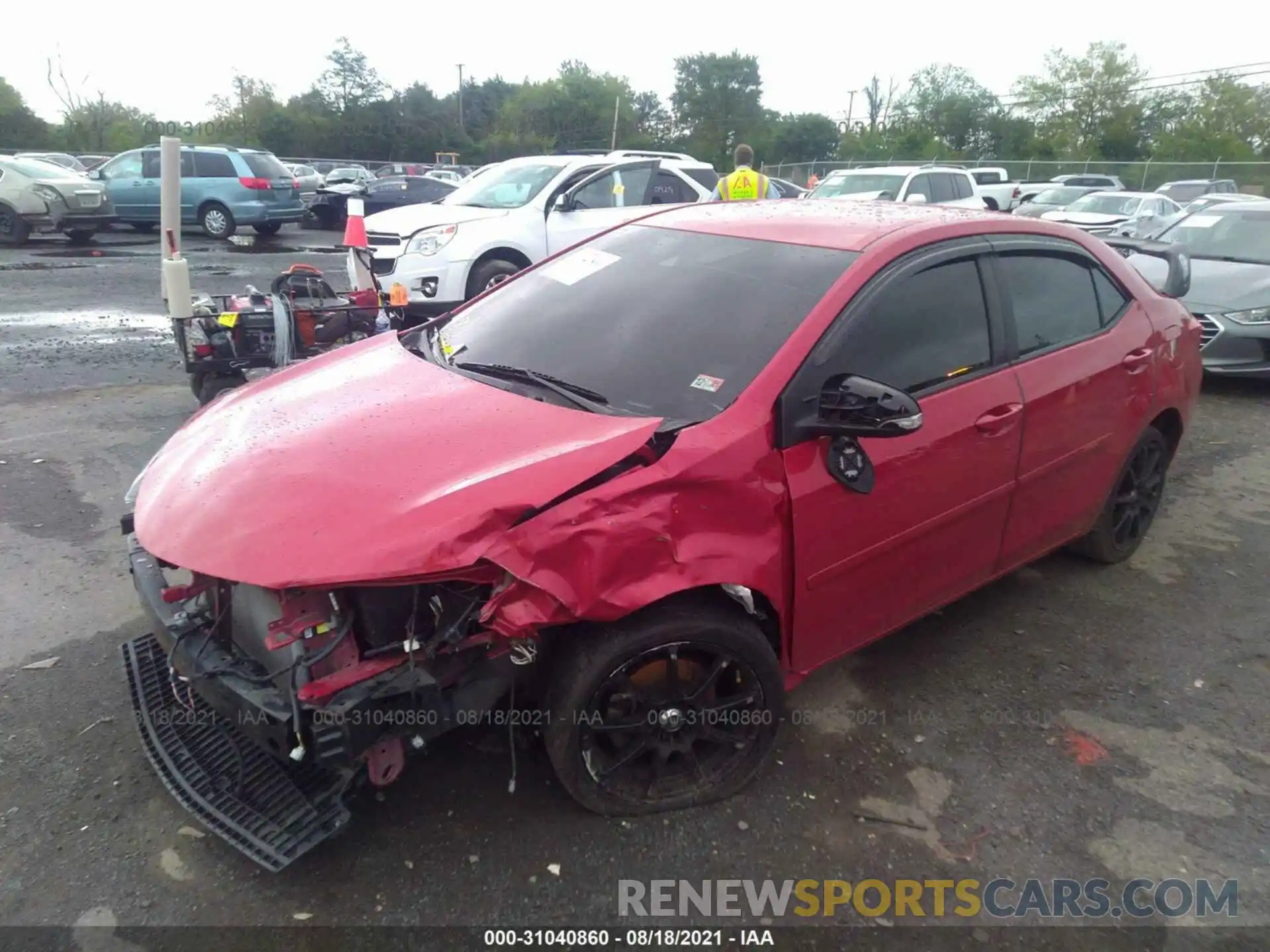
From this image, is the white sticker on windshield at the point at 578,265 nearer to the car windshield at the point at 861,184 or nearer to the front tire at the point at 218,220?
the car windshield at the point at 861,184

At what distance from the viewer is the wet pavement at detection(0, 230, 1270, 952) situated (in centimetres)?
238

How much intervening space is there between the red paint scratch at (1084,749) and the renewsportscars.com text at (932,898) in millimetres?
518

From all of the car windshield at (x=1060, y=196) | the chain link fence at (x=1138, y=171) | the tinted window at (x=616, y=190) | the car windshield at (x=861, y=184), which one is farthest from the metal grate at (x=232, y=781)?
the chain link fence at (x=1138, y=171)

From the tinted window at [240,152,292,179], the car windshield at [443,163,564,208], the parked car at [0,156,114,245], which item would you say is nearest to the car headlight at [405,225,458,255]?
the car windshield at [443,163,564,208]

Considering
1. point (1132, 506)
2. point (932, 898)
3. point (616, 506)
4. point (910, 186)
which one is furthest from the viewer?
point (910, 186)

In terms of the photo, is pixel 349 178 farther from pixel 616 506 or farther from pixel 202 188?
pixel 616 506

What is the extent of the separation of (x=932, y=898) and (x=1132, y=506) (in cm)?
259

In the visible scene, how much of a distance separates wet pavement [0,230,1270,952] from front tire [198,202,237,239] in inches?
586

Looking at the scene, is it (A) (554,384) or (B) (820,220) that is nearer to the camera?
(A) (554,384)

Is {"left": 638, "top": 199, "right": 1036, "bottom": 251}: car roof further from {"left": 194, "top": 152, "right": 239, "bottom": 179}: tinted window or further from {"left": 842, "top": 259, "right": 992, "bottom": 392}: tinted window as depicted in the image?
{"left": 194, "top": 152, "right": 239, "bottom": 179}: tinted window

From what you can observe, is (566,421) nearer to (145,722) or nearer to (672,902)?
(672,902)

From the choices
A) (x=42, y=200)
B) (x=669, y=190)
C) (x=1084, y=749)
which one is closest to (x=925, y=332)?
(x=1084, y=749)

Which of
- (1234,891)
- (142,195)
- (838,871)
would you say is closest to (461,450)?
(838,871)

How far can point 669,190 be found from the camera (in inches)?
381
